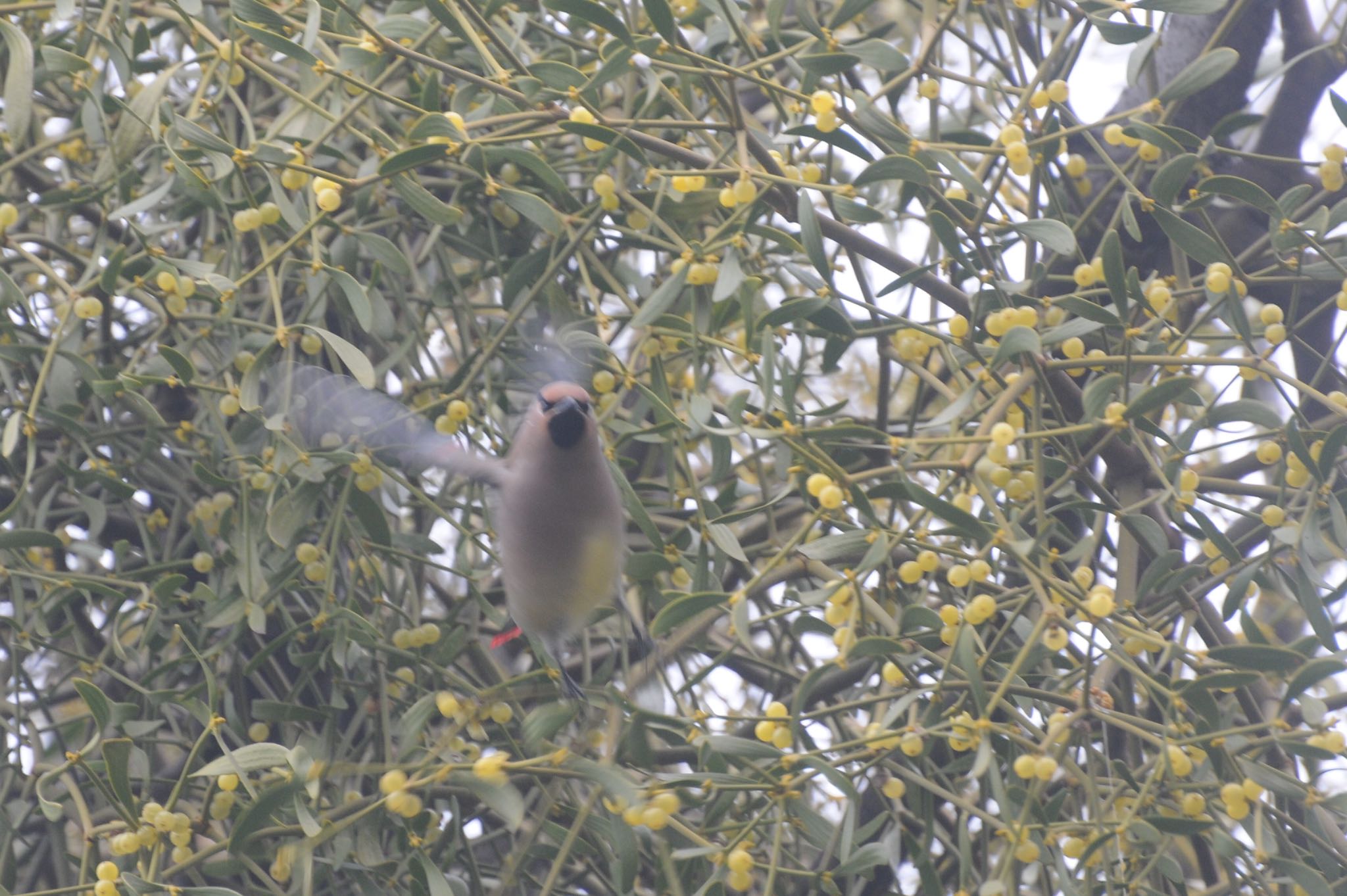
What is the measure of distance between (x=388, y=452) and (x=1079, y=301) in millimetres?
536

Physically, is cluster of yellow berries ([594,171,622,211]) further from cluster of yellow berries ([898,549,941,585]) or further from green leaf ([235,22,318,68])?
cluster of yellow berries ([898,549,941,585])

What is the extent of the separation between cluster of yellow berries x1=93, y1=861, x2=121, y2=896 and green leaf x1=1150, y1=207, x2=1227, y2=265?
82 centimetres

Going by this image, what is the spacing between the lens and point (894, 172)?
89 centimetres

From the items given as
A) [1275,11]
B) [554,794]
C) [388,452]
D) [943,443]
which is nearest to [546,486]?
[388,452]

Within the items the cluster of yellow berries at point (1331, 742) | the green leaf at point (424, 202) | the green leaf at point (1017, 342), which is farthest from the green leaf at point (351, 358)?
the cluster of yellow berries at point (1331, 742)

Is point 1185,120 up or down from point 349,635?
up

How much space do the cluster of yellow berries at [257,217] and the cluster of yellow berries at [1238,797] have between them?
759 mm

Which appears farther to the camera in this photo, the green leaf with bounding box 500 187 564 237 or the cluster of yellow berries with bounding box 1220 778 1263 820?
the green leaf with bounding box 500 187 564 237

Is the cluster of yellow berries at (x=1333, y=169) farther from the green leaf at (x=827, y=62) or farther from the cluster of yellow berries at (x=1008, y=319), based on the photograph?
the green leaf at (x=827, y=62)

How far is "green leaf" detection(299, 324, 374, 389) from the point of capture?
3.13 feet

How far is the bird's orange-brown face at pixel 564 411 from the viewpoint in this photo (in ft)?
3.65

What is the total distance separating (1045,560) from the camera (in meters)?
0.92

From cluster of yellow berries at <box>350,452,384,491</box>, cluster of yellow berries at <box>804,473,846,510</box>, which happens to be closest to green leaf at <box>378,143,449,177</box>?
cluster of yellow berries at <box>350,452,384,491</box>

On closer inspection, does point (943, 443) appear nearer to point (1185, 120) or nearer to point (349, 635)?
point (349, 635)
